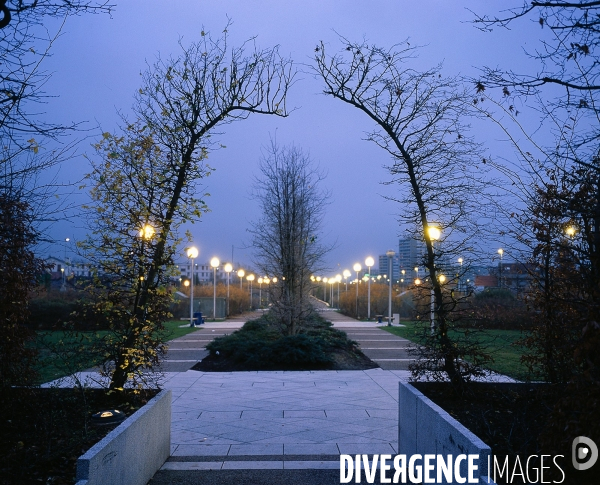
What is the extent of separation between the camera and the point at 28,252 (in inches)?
260

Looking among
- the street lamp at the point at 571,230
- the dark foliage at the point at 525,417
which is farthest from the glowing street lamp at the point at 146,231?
the street lamp at the point at 571,230

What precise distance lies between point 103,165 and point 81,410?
2.86m

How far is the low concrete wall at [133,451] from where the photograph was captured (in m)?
4.00

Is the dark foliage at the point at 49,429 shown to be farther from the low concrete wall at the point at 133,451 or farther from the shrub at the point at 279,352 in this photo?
the shrub at the point at 279,352

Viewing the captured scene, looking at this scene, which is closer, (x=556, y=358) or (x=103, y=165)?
(x=556, y=358)

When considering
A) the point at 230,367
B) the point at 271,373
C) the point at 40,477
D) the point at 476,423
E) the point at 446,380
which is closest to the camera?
the point at 40,477

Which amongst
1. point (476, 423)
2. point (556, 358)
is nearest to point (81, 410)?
point (476, 423)

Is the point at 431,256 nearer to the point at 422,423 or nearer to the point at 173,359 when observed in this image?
the point at 422,423

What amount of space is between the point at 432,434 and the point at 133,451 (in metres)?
2.51

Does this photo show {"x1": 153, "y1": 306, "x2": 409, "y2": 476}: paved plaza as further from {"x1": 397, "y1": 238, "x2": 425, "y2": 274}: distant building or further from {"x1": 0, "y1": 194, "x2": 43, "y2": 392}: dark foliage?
{"x1": 397, "y1": 238, "x2": 425, "y2": 274}: distant building

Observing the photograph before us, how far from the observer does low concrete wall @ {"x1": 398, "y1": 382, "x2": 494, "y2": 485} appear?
4086 mm

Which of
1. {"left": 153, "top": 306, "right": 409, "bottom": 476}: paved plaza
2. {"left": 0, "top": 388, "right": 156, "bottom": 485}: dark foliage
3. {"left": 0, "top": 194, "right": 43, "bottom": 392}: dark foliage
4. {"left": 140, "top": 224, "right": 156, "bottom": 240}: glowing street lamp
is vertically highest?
{"left": 140, "top": 224, "right": 156, "bottom": 240}: glowing street lamp

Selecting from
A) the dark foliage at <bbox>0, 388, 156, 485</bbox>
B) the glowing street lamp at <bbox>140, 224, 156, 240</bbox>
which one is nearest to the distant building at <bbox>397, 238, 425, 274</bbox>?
the glowing street lamp at <bbox>140, 224, 156, 240</bbox>

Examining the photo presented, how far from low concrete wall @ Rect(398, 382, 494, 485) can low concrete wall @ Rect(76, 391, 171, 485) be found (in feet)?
8.20
